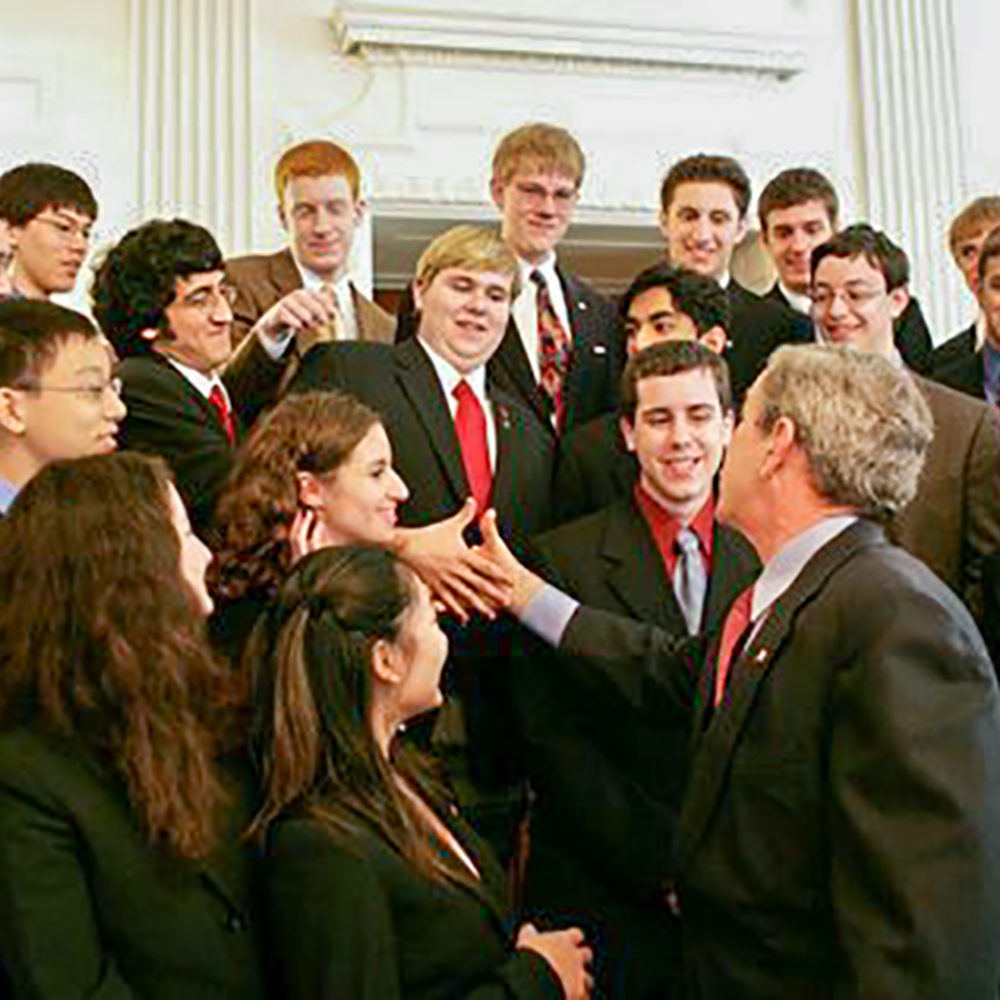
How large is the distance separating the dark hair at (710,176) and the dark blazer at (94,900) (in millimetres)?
2837

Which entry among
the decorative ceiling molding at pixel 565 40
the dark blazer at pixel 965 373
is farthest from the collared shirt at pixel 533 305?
the decorative ceiling molding at pixel 565 40

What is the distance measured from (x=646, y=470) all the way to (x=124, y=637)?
1.34 m

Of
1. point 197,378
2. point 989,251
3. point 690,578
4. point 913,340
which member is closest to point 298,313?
point 197,378

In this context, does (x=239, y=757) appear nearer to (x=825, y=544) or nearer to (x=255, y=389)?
(x=825, y=544)

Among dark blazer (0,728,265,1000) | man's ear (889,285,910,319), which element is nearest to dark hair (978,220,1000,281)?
man's ear (889,285,910,319)

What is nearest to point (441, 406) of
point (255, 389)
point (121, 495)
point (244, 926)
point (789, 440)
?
point (255, 389)

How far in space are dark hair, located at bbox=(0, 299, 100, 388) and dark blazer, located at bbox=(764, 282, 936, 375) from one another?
226 cm

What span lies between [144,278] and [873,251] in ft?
5.57

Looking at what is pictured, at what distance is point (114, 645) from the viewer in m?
1.67

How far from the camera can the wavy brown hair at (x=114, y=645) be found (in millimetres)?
1646

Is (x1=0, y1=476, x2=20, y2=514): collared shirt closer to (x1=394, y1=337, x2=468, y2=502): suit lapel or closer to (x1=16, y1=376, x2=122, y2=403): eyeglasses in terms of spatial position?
(x1=16, y1=376, x2=122, y2=403): eyeglasses

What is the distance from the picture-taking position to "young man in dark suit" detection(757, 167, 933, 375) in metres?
4.04

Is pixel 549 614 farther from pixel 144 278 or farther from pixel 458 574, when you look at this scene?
pixel 144 278

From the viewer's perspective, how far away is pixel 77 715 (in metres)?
1.65
